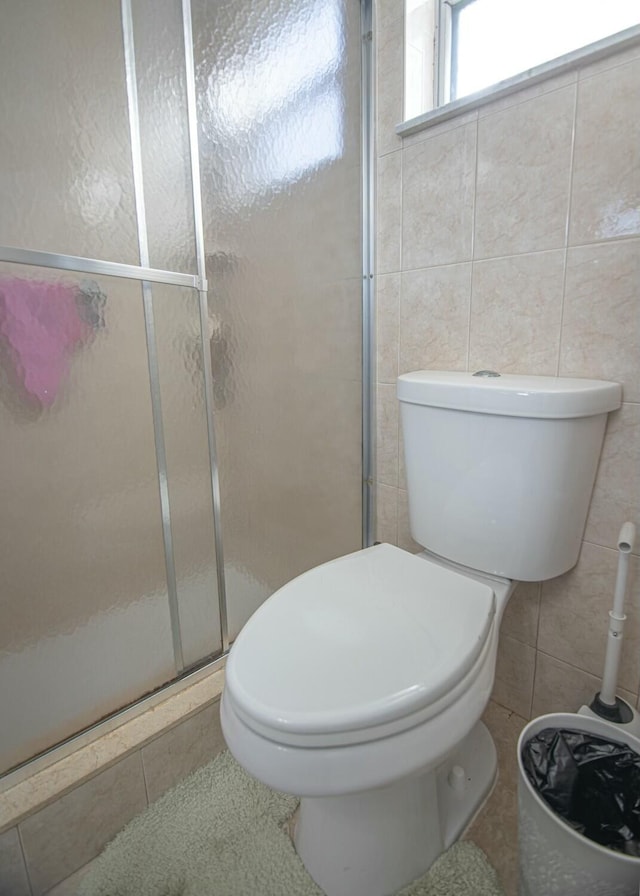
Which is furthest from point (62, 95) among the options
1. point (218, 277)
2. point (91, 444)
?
point (91, 444)

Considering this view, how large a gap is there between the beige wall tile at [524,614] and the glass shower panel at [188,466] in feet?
2.25

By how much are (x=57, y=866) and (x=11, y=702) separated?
0.97ft

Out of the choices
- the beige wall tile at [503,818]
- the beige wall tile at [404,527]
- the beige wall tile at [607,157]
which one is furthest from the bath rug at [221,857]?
the beige wall tile at [607,157]

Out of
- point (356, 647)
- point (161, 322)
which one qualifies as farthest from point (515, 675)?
point (161, 322)

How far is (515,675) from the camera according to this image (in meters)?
1.11

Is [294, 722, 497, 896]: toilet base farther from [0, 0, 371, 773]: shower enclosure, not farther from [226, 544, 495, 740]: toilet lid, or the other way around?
[0, 0, 371, 773]: shower enclosure

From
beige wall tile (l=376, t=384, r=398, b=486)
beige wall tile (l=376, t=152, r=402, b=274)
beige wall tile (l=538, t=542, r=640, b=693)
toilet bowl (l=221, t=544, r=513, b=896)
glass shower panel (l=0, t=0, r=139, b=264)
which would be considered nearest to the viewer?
toilet bowl (l=221, t=544, r=513, b=896)

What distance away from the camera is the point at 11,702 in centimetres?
Result: 80

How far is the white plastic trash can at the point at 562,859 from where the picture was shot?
23.0 inches

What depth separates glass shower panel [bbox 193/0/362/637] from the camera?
97cm

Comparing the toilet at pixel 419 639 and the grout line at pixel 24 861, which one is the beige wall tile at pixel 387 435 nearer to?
the toilet at pixel 419 639

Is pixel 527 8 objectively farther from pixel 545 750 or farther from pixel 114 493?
pixel 545 750

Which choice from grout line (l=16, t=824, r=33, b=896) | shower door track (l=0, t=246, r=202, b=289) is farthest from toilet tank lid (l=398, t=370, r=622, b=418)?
grout line (l=16, t=824, r=33, b=896)

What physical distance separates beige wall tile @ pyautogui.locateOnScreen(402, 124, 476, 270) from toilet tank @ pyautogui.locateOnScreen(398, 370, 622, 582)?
330mm
